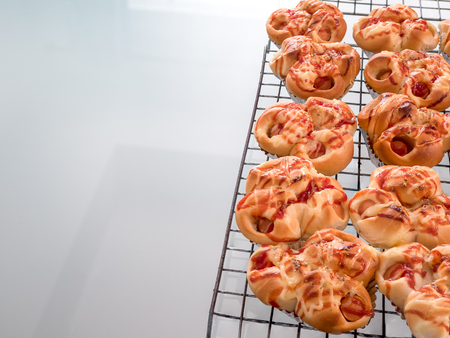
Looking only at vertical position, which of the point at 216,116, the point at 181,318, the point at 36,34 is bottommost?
the point at 181,318

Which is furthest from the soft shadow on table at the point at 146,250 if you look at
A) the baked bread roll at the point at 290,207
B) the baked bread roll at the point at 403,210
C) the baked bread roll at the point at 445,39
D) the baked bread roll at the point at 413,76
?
the baked bread roll at the point at 445,39

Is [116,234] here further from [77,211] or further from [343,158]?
[343,158]

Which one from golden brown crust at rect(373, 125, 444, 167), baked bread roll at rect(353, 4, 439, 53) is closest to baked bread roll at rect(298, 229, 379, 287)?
golden brown crust at rect(373, 125, 444, 167)

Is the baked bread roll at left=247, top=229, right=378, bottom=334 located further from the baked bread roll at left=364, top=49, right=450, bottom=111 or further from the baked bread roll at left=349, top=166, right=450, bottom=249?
the baked bread roll at left=364, top=49, right=450, bottom=111

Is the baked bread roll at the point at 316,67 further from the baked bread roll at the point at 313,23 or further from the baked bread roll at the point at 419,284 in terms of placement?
the baked bread roll at the point at 419,284

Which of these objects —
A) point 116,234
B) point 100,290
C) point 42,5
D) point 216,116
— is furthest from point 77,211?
point 42,5

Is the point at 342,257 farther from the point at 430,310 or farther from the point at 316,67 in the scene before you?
the point at 316,67

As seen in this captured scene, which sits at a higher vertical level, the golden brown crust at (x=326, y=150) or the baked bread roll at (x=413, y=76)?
the baked bread roll at (x=413, y=76)
